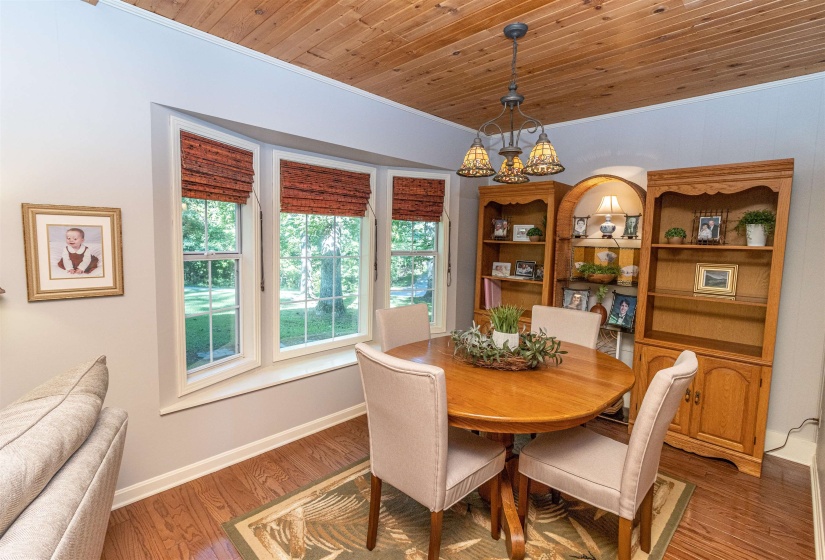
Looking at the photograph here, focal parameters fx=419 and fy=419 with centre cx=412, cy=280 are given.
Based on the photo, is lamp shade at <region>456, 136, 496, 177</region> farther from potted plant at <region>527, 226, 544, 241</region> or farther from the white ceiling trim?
potted plant at <region>527, 226, 544, 241</region>

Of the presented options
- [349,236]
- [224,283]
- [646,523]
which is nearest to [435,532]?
[646,523]

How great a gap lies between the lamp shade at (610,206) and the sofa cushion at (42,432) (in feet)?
11.4

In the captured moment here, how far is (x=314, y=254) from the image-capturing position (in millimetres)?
3395

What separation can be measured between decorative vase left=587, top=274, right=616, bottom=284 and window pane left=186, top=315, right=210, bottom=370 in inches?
116

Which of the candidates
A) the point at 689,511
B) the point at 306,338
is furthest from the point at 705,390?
the point at 306,338

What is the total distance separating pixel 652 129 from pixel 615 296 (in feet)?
4.46

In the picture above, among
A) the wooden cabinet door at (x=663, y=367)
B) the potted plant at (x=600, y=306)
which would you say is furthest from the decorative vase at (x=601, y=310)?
the wooden cabinet door at (x=663, y=367)

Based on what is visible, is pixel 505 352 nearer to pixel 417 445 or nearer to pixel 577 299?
pixel 417 445

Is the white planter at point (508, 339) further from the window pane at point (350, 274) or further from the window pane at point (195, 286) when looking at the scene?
the window pane at point (195, 286)

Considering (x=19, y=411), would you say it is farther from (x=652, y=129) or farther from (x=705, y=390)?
(x=652, y=129)

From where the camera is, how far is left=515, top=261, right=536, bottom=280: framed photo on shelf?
12.8ft

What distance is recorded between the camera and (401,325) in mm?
2898

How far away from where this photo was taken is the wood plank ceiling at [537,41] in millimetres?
1991

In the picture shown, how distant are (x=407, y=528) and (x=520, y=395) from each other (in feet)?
3.07
